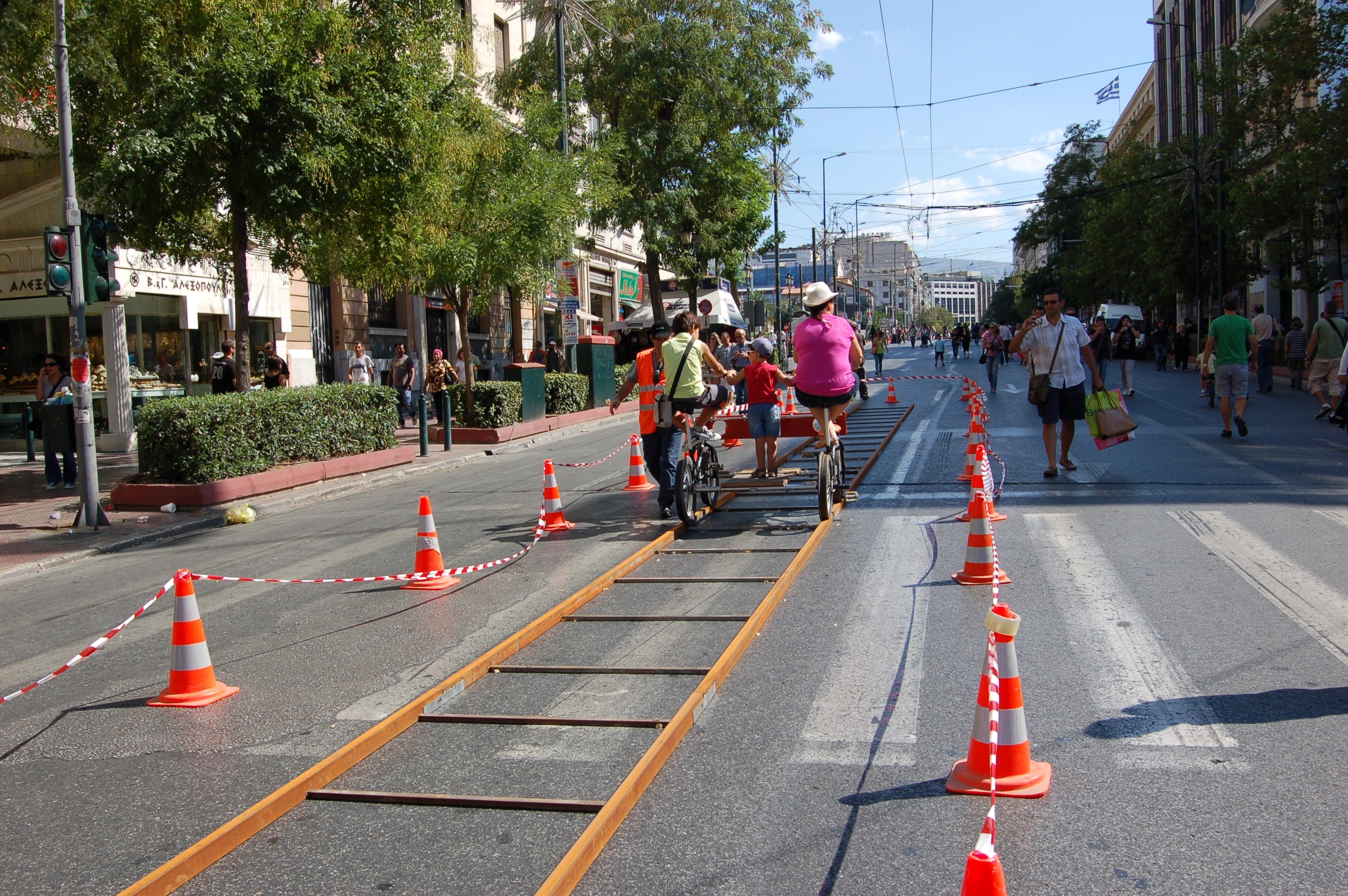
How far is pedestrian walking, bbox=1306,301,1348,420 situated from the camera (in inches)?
643

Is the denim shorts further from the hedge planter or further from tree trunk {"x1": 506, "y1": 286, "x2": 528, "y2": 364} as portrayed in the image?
tree trunk {"x1": 506, "y1": 286, "x2": 528, "y2": 364}

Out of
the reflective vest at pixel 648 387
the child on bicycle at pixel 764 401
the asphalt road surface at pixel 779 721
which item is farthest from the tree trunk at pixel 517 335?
the asphalt road surface at pixel 779 721

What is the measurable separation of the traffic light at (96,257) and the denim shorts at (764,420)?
271 inches

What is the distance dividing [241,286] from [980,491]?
1091 centimetres

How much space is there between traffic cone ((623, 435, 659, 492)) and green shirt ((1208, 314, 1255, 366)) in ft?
24.8

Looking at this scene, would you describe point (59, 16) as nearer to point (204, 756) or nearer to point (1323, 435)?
point (204, 756)

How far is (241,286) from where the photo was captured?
14344 millimetres

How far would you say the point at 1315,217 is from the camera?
27.8 metres

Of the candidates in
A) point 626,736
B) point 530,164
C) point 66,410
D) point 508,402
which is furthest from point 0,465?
point 626,736

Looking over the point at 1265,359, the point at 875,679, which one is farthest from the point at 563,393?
the point at 875,679

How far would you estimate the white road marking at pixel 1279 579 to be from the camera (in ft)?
18.8

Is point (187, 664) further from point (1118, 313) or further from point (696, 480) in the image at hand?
point (1118, 313)

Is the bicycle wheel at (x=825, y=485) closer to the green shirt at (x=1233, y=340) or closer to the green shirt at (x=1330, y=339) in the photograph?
the green shirt at (x=1233, y=340)

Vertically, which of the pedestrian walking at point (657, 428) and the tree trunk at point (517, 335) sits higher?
the tree trunk at point (517, 335)
